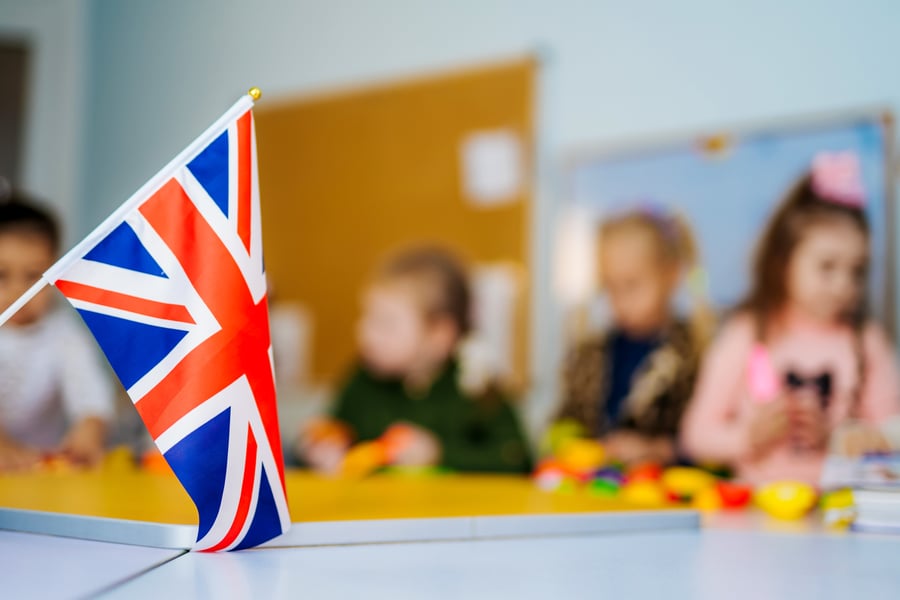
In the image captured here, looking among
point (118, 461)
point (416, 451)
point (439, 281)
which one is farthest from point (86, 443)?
point (439, 281)

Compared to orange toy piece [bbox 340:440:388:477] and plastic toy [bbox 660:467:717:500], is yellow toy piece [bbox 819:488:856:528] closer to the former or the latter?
plastic toy [bbox 660:467:717:500]

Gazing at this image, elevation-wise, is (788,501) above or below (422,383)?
below

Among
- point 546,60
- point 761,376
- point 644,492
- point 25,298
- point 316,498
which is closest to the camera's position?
point 25,298

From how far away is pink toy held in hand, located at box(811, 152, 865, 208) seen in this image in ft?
5.36

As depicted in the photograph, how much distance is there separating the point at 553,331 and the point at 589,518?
0.99 meters

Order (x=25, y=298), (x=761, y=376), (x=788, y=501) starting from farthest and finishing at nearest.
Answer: (x=761, y=376), (x=788, y=501), (x=25, y=298)

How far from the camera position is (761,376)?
5.54ft

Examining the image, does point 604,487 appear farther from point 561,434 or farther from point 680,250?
point 680,250

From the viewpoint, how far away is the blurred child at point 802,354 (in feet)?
5.22

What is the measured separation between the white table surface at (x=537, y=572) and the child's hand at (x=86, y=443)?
3.06 ft

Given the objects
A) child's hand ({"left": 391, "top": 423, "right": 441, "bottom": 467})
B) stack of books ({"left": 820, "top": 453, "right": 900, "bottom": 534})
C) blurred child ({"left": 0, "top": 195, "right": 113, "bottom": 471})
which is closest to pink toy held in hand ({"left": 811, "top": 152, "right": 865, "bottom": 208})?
stack of books ({"left": 820, "top": 453, "right": 900, "bottom": 534})

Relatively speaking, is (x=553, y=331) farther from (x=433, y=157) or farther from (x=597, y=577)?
(x=597, y=577)

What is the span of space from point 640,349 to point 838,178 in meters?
0.51

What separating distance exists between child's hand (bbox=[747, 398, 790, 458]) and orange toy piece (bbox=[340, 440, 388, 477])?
745 millimetres
